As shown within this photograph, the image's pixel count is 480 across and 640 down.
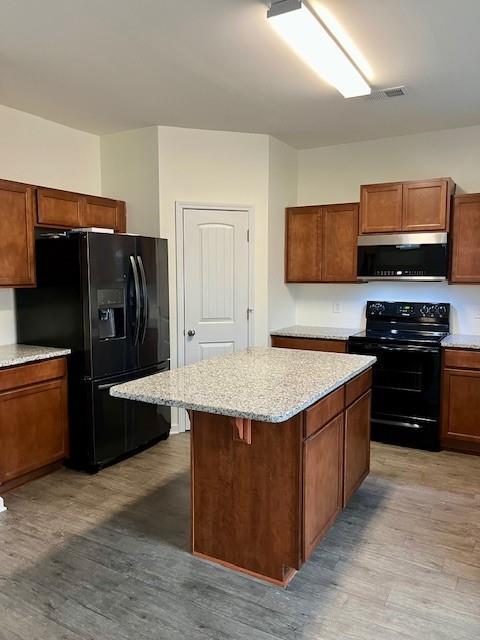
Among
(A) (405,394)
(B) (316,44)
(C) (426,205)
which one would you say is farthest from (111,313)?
(C) (426,205)

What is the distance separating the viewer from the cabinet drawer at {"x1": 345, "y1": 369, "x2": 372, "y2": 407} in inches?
106

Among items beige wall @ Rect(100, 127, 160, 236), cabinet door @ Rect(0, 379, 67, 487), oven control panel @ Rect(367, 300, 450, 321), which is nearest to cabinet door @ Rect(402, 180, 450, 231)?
oven control panel @ Rect(367, 300, 450, 321)

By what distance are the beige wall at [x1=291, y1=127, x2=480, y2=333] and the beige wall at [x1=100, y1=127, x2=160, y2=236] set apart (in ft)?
5.38

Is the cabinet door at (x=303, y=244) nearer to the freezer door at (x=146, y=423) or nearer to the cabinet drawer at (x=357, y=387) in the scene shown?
the freezer door at (x=146, y=423)

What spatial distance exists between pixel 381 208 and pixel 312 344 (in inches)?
53.3

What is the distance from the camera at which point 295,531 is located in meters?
2.16

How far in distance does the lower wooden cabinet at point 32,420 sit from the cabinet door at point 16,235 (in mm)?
654

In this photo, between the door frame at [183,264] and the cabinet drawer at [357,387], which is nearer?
the cabinet drawer at [357,387]

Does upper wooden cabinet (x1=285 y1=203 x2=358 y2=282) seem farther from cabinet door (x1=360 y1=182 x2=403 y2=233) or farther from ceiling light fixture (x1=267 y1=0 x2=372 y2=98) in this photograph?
ceiling light fixture (x1=267 y1=0 x2=372 y2=98)

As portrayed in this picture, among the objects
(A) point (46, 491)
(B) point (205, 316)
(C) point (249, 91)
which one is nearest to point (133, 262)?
(B) point (205, 316)

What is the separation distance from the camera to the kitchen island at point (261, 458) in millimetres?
2102

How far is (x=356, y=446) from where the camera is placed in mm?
2920

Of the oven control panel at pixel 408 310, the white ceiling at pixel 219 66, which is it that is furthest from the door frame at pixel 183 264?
the oven control panel at pixel 408 310

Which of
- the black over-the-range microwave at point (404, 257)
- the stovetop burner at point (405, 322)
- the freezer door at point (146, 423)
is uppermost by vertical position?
the black over-the-range microwave at point (404, 257)
